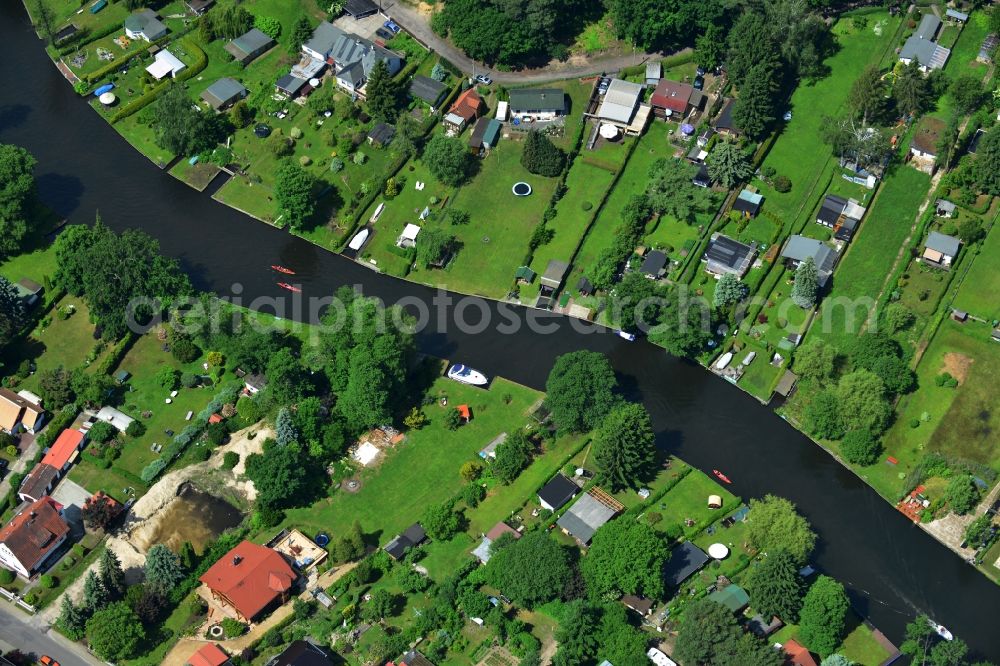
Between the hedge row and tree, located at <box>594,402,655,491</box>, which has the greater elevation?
the hedge row

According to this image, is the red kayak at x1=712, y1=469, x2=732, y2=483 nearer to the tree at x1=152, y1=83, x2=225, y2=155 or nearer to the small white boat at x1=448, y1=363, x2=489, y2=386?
the small white boat at x1=448, y1=363, x2=489, y2=386

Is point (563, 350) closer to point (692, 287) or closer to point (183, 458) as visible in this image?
point (692, 287)

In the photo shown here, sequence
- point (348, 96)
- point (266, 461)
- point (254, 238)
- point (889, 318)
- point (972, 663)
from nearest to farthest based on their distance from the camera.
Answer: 1. point (972, 663)
2. point (266, 461)
3. point (889, 318)
4. point (254, 238)
5. point (348, 96)

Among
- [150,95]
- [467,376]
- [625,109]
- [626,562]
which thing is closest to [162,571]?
[467,376]

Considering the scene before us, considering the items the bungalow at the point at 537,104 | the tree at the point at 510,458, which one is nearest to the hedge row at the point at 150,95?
the bungalow at the point at 537,104

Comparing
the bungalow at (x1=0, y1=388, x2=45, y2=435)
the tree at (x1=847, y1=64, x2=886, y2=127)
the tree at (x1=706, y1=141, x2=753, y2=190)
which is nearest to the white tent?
the bungalow at (x1=0, y1=388, x2=45, y2=435)

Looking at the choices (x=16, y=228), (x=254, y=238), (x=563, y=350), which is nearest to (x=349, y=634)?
(x=563, y=350)
